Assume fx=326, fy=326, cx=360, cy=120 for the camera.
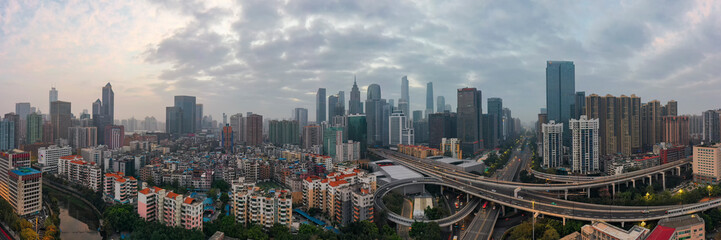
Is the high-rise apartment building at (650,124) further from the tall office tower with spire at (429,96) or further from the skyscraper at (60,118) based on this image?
the skyscraper at (60,118)

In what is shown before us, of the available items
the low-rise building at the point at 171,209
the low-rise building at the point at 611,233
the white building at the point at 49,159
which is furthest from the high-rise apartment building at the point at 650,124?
the white building at the point at 49,159

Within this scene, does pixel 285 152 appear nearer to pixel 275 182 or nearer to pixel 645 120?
pixel 275 182

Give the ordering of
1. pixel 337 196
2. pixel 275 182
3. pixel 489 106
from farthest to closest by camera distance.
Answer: pixel 489 106, pixel 275 182, pixel 337 196

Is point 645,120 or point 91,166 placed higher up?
point 645,120

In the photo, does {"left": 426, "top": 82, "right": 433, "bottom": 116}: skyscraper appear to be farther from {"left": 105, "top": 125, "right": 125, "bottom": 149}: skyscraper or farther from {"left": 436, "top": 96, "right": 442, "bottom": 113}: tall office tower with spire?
{"left": 105, "top": 125, "right": 125, "bottom": 149}: skyscraper

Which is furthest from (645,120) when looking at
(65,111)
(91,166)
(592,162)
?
(65,111)

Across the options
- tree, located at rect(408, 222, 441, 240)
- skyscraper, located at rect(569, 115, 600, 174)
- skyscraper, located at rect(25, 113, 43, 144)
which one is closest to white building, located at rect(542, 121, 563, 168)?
skyscraper, located at rect(569, 115, 600, 174)

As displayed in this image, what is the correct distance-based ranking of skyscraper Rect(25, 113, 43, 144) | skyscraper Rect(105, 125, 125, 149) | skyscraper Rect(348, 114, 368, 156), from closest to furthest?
skyscraper Rect(25, 113, 43, 144) < skyscraper Rect(348, 114, 368, 156) < skyscraper Rect(105, 125, 125, 149)
